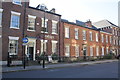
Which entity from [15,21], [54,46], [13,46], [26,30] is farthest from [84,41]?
[13,46]

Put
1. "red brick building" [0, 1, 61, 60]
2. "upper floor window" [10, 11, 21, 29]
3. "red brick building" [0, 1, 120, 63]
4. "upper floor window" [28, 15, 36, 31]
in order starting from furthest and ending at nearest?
1. "upper floor window" [28, 15, 36, 31]
2. "upper floor window" [10, 11, 21, 29]
3. "red brick building" [0, 1, 120, 63]
4. "red brick building" [0, 1, 61, 60]

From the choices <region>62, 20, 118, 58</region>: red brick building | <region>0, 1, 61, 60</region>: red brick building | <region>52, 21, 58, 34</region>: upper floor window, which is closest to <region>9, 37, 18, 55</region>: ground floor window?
<region>0, 1, 61, 60</region>: red brick building

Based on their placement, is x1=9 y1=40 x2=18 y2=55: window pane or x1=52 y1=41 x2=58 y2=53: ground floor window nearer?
x1=9 y1=40 x2=18 y2=55: window pane

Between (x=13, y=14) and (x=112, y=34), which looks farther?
(x=112, y=34)

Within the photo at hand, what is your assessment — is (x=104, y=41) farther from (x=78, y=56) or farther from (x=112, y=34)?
(x=78, y=56)

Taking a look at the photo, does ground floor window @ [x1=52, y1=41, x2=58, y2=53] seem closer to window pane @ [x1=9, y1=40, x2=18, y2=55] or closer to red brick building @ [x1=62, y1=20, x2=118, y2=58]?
red brick building @ [x1=62, y1=20, x2=118, y2=58]

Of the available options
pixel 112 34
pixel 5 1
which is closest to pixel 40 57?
pixel 5 1

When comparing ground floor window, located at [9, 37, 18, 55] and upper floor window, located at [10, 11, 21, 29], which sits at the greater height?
upper floor window, located at [10, 11, 21, 29]

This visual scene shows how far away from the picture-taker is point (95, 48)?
31.5m

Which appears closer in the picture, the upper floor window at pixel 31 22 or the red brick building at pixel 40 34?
the red brick building at pixel 40 34

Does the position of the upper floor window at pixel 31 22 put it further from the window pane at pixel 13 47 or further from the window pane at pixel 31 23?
the window pane at pixel 13 47

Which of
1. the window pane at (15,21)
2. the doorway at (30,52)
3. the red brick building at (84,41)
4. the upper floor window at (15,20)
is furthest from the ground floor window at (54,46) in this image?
the window pane at (15,21)

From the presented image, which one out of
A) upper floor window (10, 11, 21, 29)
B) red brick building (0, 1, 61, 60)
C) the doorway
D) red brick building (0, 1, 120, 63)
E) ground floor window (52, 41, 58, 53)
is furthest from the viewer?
ground floor window (52, 41, 58, 53)

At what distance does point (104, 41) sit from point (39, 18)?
21222 millimetres
